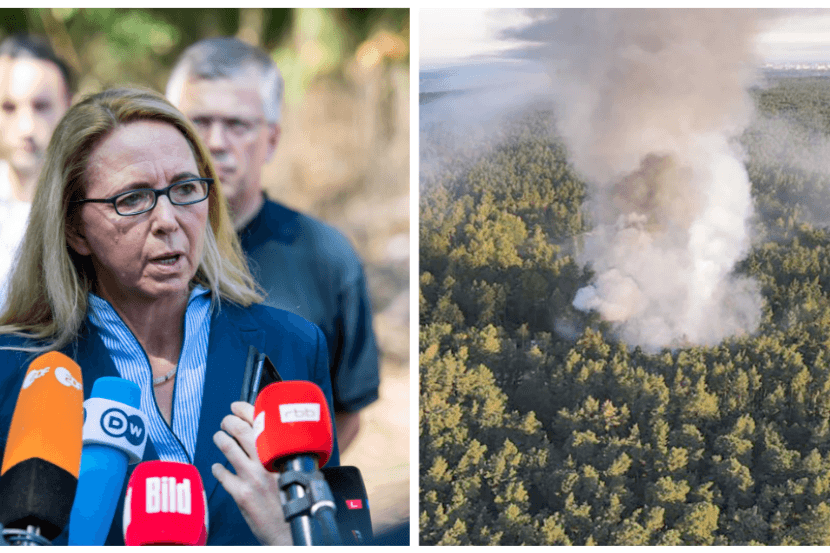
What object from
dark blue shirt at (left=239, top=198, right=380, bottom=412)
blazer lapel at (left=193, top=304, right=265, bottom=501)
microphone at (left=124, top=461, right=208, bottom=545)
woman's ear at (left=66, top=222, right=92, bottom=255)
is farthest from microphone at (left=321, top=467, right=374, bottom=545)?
woman's ear at (left=66, top=222, right=92, bottom=255)

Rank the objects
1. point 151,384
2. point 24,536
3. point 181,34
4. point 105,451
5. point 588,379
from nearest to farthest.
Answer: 1. point 24,536
2. point 105,451
3. point 151,384
4. point 181,34
5. point 588,379

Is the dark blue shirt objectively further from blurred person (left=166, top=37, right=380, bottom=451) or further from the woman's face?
the woman's face

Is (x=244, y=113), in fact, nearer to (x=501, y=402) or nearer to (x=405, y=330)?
(x=405, y=330)

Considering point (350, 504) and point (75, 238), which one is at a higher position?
point (75, 238)

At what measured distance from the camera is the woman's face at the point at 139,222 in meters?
4.21

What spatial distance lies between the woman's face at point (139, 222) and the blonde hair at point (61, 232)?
46 millimetres

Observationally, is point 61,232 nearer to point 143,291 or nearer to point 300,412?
point 143,291

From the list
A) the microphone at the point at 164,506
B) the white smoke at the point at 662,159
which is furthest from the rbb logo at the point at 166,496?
the white smoke at the point at 662,159

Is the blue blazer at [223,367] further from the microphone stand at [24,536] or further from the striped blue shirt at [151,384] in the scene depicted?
the microphone stand at [24,536]

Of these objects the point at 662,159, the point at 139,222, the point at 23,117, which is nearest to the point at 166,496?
the point at 139,222

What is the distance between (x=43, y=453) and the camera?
12.2 feet

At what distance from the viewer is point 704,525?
4.67 metres

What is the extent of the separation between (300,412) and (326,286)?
827 millimetres

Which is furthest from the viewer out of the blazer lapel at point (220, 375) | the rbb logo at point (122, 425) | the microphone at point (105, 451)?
the blazer lapel at point (220, 375)
